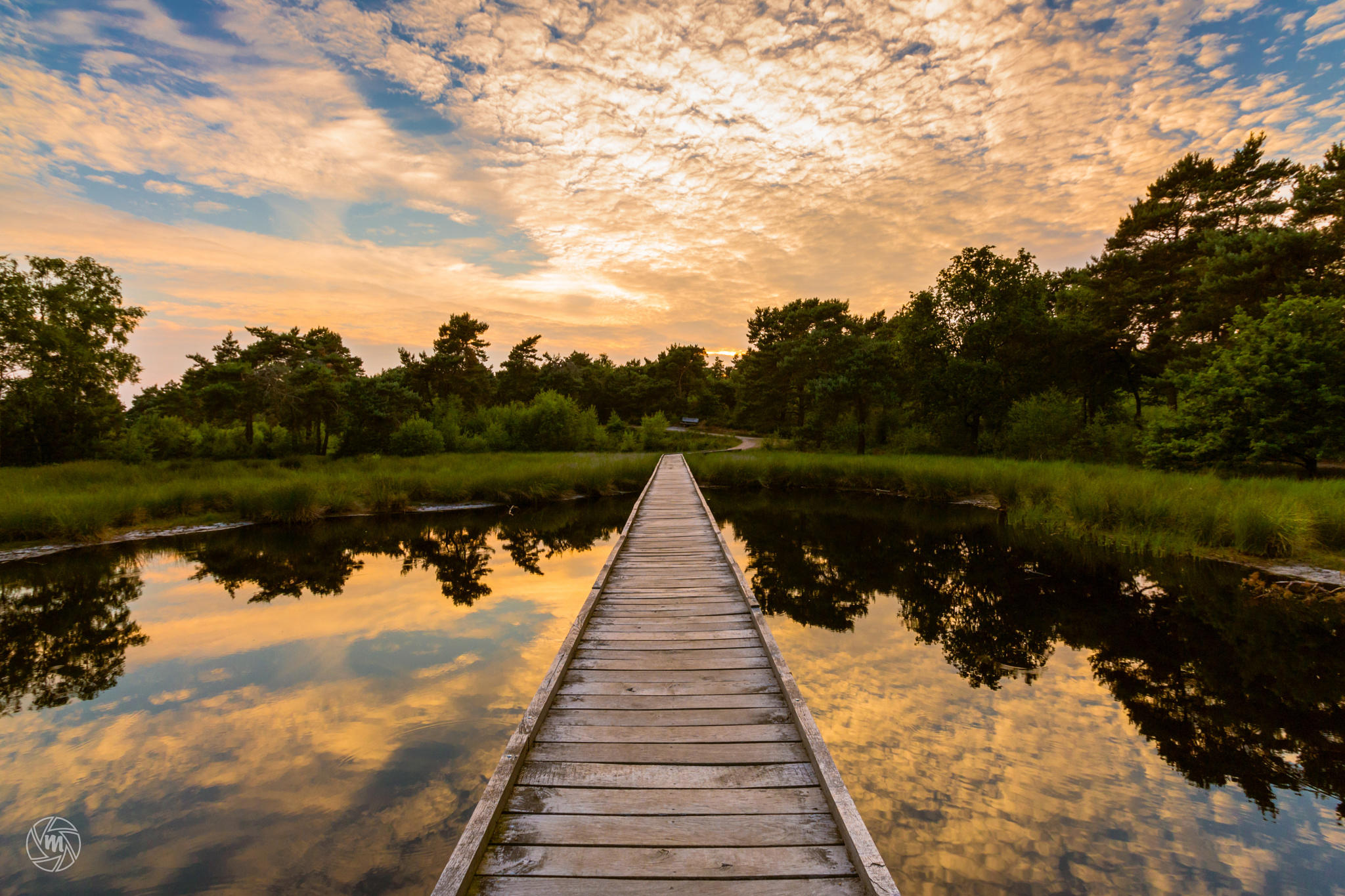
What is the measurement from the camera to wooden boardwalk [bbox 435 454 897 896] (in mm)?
2180

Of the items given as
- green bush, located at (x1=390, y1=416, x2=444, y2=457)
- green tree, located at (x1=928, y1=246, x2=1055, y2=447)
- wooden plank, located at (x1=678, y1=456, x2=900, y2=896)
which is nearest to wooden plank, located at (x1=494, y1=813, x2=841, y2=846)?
wooden plank, located at (x1=678, y1=456, x2=900, y2=896)

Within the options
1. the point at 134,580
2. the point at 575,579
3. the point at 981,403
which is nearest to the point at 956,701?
the point at 575,579

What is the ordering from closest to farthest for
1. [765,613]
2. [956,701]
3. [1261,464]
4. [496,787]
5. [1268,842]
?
[496,787], [1268,842], [956,701], [765,613], [1261,464]

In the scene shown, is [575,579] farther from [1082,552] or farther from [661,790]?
[1082,552]

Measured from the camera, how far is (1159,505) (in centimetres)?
998

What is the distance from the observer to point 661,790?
274 cm

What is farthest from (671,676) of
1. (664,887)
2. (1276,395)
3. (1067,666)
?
(1276,395)

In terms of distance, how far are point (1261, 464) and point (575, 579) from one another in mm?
18365

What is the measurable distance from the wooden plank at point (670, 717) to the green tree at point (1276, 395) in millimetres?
16463

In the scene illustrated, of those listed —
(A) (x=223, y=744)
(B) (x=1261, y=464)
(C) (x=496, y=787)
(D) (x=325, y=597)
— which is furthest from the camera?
(B) (x=1261, y=464)

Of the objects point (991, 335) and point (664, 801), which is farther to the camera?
point (991, 335)

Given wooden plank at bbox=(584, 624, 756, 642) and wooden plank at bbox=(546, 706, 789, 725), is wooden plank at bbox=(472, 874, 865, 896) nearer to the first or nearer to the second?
wooden plank at bbox=(546, 706, 789, 725)

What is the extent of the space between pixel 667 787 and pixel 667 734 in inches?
20.1

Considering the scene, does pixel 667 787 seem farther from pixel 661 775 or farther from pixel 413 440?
pixel 413 440
